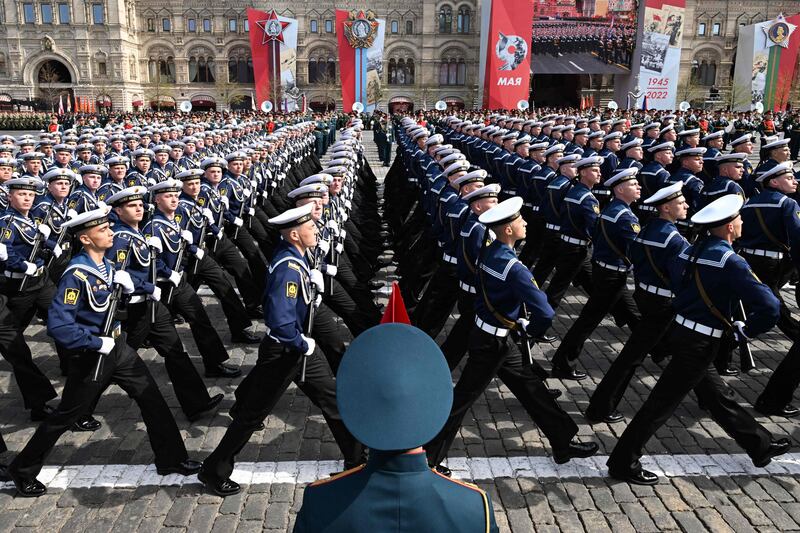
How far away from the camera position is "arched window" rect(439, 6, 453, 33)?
63.7 meters

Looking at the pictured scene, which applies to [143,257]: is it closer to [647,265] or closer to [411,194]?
[647,265]

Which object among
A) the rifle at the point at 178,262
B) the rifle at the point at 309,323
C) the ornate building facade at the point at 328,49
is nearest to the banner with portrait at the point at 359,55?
the ornate building facade at the point at 328,49

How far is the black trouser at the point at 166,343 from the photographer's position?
18.4 ft

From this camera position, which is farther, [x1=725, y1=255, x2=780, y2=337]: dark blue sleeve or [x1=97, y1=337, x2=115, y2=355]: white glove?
[x1=97, y1=337, x2=115, y2=355]: white glove

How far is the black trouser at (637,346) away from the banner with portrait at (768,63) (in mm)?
50361

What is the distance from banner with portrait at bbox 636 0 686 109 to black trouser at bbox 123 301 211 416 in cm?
4870

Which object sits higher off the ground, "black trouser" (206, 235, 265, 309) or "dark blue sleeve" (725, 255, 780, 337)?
"dark blue sleeve" (725, 255, 780, 337)

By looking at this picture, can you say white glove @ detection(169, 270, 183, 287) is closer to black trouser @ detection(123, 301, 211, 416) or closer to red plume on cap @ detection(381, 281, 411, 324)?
black trouser @ detection(123, 301, 211, 416)

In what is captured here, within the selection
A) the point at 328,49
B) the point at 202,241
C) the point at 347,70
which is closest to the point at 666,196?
the point at 202,241

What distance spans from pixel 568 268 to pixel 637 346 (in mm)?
2104

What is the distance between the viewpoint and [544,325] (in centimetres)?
449

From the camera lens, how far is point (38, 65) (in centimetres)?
5938

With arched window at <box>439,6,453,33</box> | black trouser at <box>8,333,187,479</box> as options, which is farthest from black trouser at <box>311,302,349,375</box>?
arched window at <box>439,6,453,33</box>

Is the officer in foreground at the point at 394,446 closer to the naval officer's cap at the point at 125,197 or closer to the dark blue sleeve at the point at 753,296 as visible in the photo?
the dark blue sleeve at the point at 753,296
